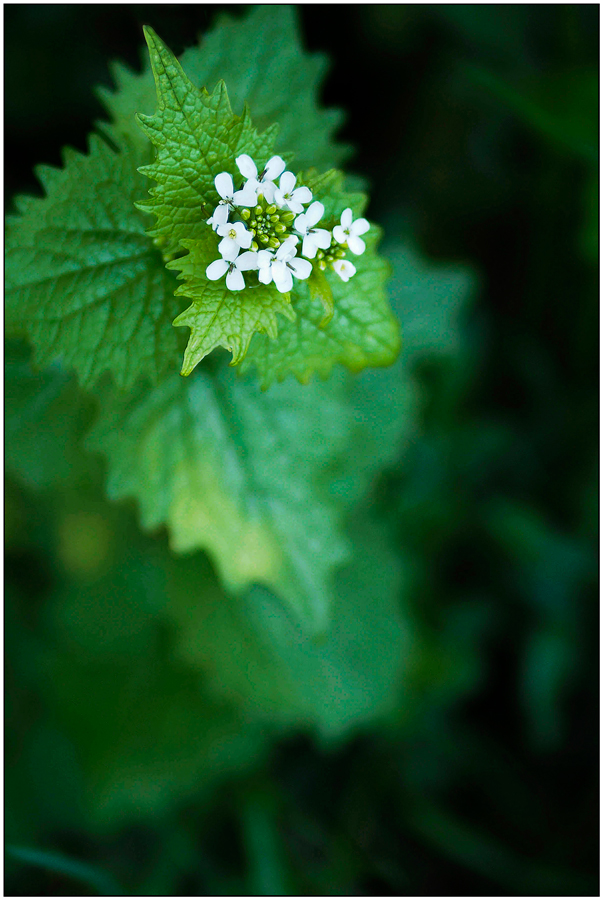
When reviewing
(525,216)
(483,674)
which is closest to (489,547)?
(483,674)

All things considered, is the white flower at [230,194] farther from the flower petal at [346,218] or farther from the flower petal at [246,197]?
the flower petal at [346,218]

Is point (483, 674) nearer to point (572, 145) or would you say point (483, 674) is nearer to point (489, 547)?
point (489, 547)

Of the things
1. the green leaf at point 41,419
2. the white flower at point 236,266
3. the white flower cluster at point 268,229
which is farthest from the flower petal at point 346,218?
the green leaf at point 41,419

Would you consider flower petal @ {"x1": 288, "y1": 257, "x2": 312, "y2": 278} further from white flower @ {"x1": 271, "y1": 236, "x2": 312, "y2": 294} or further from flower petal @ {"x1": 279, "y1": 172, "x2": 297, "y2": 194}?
flower petal @ {"x1": 279, "y1": 172, "x2": 297, "y2": 194}

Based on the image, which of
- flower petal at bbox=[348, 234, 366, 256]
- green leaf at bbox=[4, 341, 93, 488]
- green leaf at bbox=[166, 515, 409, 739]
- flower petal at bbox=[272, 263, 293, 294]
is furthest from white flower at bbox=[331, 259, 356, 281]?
green leaf at bbox=[166, 515, 409, 739]

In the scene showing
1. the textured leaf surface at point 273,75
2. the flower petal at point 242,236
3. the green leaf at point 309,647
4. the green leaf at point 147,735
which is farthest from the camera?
the green leaf at point 147,735

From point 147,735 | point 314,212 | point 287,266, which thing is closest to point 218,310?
point 287,266

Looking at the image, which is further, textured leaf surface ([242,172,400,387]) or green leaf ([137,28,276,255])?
textured leaf surface ([242,172,400,387])

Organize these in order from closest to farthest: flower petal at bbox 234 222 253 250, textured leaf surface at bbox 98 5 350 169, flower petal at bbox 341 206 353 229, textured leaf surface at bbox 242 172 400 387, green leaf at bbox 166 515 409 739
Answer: flower petal at bbox 234 222 253 250, flower petal at bbox 341 206 353 229, textured leaf surface at bbox 242 172 400 387, textured leaf surface at bbox 98 5 350 169, green leaf at bbox 166 515 409 739
